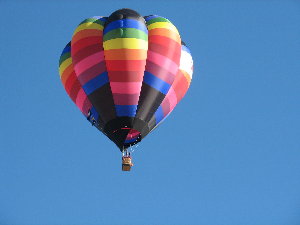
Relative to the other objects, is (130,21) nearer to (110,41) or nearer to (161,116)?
(110,41)

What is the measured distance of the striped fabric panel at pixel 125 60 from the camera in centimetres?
2228

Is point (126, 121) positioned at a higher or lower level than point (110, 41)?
lower

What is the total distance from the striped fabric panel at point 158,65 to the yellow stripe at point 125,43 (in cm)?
30

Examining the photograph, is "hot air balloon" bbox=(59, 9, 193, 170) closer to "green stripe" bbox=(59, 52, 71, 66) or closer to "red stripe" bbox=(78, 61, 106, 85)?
"red stripe" bbox=(78, 61, 106, 85)

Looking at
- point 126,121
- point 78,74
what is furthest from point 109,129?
point 78,74

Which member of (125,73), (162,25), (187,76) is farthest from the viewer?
(187,76)

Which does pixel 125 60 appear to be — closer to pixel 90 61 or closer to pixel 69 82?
pixel 90 61

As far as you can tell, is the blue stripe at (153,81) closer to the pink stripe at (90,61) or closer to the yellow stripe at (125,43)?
the yellow stripe at (125,43)

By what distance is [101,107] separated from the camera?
22.3 m

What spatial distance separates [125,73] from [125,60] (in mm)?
359

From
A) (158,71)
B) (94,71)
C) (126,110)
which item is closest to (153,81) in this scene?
(158,71)

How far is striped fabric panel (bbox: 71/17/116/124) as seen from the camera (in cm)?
2233

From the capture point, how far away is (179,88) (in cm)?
2359

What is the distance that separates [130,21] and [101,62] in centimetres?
139
